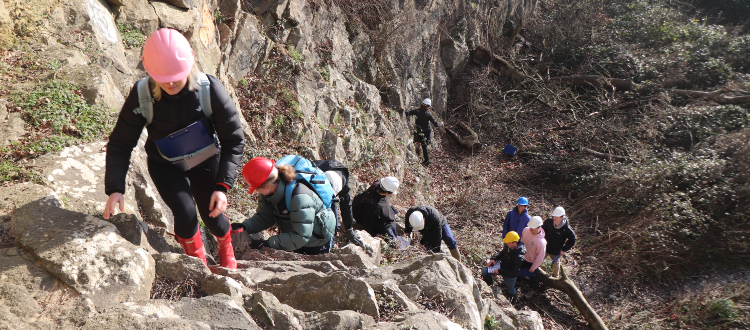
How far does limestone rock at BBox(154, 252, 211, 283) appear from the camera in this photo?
8.89 feet

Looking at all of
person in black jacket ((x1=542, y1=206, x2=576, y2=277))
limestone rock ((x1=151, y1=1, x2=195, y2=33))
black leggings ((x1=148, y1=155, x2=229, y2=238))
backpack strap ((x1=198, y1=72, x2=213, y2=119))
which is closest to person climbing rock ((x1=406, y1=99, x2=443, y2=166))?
person in black jacket ((x1=542, y1=206, x2=576, y2=277))

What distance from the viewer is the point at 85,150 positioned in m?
3.59

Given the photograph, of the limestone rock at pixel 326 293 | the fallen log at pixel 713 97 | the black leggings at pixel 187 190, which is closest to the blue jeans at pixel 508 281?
the limestone rock at pixel 326 293

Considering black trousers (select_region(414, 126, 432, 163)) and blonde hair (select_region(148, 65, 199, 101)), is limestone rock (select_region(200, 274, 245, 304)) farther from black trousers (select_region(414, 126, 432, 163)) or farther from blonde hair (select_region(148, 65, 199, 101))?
black trousers (select_region(414, 126, 432, 163))

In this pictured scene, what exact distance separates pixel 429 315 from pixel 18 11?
513cm

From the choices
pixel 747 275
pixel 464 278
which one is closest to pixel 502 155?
pixel 747 275

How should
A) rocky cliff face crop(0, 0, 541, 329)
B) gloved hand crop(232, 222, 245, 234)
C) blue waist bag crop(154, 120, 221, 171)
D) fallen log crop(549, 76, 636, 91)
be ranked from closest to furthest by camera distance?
rocky cliff face crop(0, 0, 541, 329)
blue waist bag crop(154, 120, 221, 171)
gloved hand crop(232, 222, 245, 234)
fallen log crop(549, 76, 636, 91)

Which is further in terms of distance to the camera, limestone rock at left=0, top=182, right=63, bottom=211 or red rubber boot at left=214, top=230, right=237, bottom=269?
red rubber boot at left=214, top=230, right=237, bottom=269

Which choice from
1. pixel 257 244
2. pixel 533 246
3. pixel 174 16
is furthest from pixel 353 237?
pixel 174 16

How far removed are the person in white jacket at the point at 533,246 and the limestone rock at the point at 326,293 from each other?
16.7 feet

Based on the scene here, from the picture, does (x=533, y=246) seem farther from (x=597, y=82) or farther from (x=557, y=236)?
(x=597, y=82)

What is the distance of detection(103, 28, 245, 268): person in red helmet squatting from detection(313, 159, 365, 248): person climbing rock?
194 centimetres

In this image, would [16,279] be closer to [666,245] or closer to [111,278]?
[111,278]

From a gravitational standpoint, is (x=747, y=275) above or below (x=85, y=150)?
below
